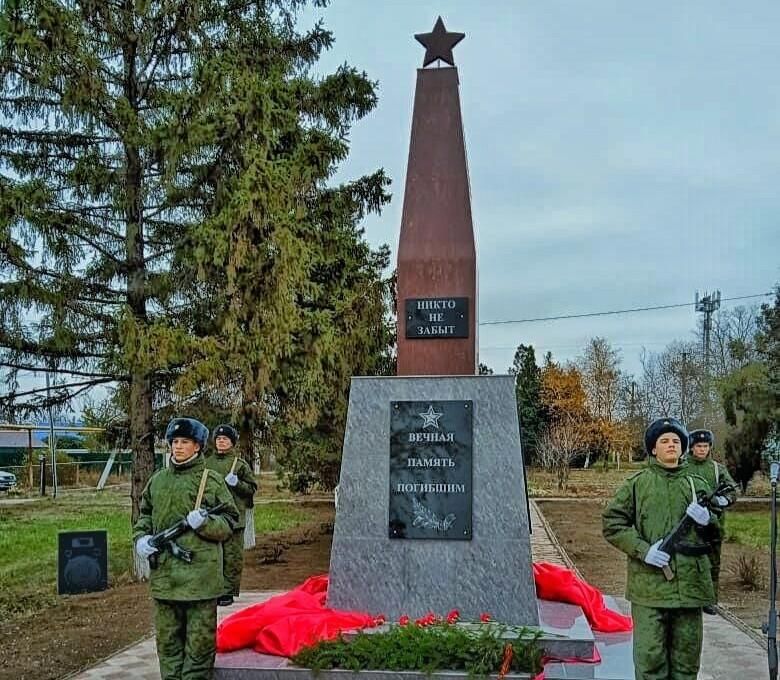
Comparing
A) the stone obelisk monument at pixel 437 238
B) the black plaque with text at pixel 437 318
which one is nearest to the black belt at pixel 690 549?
the stone obelisk monument at pixel 437 238

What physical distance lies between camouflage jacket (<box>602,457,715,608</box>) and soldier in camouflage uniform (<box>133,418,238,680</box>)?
2.04m

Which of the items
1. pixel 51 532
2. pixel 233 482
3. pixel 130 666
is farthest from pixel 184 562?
pixel 51 532

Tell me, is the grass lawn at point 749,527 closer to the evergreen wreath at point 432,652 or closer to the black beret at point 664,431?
the evergreen wreath at point 432,652

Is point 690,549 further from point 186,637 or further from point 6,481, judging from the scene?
point 6,481

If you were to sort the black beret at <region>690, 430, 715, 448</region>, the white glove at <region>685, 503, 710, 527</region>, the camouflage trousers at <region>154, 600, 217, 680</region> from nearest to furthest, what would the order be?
the white glove at <region>685, 503, 710, 527</region>, the camouflage trousers at <region>154, 600, 217, 680</region>, the black beret at <region>690, 430, 715, 448</region>

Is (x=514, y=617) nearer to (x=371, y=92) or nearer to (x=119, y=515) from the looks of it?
(x=371, y=92)

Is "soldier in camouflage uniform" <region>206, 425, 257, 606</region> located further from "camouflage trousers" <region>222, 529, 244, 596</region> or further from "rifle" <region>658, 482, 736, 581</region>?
"rifle" <region>658, 482, 736, 581</region>

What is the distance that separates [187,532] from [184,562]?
0.15 meters

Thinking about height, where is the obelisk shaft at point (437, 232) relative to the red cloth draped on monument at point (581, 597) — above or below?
above

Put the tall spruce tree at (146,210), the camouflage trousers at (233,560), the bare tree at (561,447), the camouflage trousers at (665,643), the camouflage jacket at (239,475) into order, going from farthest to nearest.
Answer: the bare tree at (561,447)
the tall spruce tree at (146,210)
the camouflage jacket at (239,475)
the camouflage trousers at (233,560)
the camouflage trousers at (665,643)

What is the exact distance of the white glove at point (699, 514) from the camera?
3703 millimetres

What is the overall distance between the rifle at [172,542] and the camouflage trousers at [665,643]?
2.26 metres

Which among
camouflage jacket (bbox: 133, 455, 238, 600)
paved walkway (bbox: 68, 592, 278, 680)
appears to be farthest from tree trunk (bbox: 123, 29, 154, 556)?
camouflage jacket (bbox: 133, 455, 238, 600)

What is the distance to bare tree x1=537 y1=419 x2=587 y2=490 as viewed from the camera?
2611cm
